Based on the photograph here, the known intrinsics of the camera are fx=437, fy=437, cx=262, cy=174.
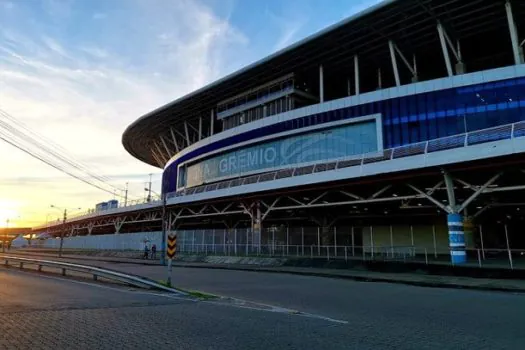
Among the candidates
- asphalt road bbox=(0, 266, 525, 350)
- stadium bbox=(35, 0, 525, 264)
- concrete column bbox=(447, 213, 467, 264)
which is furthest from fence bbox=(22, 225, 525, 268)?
asphalt road bbox=(0, 266, 525, 350)

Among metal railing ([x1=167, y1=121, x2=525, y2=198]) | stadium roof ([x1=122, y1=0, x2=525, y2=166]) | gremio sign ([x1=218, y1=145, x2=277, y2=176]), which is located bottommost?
metal railing ([x1=167, y1=121, x2=525, y2=198])

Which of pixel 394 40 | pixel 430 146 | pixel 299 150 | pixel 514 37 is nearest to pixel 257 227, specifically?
pixel 299 150

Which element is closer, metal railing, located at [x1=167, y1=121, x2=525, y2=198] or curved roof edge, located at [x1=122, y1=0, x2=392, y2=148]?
metal railing, located at [x1=167, y1=121, x2=525, y2=198]

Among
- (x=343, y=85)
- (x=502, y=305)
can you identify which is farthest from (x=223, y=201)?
(x=502, y=305)

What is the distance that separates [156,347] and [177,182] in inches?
2611

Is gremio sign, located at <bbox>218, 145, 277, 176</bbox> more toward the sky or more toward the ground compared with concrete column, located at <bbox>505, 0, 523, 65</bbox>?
more toward the ground

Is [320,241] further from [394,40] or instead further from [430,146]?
[394,40]

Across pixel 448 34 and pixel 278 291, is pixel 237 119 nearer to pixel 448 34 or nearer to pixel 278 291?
Result: pixel 448 34

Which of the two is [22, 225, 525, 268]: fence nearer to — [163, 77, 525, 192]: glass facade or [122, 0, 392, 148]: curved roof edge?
[163, 77, 525, 192]: glass facade

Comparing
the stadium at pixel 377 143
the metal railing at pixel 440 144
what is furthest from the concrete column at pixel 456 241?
the metal railing at pixel 440 144

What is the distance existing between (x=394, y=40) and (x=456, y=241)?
88.0ft

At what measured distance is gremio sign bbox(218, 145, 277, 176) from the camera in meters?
52.0

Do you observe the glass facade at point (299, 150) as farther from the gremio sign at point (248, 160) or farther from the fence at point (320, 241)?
the fence at point (320, 241)

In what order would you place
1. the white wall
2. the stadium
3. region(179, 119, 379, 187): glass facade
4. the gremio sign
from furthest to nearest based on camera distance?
the white wall < the gremio sign < region(179, 119, 379, 187): glass facade < the stadium
